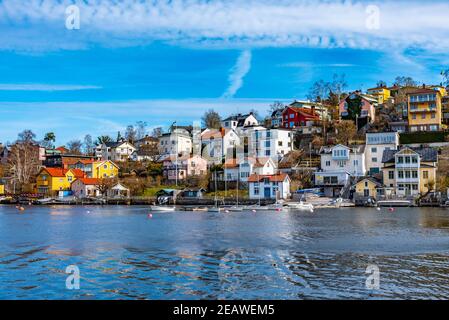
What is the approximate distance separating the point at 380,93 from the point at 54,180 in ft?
252

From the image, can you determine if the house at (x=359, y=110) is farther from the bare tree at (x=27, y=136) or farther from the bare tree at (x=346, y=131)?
the bare tree at (x=27, y=136)

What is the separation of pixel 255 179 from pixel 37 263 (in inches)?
2246

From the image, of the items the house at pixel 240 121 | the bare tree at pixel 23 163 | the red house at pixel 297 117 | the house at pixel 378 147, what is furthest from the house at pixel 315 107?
the bare tree at pixel 23 163

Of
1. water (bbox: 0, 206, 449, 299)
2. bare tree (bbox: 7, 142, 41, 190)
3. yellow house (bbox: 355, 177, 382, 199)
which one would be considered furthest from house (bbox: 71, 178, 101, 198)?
water (bbox: 0, 206, 449, 299)

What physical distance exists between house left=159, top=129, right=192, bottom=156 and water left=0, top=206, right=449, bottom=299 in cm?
6979

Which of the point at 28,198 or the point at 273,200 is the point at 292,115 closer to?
the point at 273,200

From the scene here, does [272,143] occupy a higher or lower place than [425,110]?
lower

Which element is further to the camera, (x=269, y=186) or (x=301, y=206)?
(x=269, y=186)

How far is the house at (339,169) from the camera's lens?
77250mm

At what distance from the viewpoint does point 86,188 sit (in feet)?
326

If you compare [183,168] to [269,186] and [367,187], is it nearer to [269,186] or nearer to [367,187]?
[269,186]

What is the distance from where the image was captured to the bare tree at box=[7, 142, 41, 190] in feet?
361

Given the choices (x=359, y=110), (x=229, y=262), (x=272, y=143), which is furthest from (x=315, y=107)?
(x=229, y=262)

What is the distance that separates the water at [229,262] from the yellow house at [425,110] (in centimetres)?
5022
